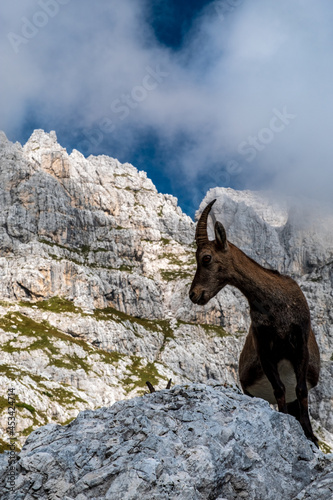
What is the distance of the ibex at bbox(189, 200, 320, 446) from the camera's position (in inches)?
355

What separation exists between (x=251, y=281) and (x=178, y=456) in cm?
451

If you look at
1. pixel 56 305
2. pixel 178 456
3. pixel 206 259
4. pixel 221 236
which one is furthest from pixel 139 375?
pixel 178 456

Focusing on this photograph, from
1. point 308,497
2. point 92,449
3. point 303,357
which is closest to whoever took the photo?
point 308,497

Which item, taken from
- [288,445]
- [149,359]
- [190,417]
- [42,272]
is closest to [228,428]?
[190,417]

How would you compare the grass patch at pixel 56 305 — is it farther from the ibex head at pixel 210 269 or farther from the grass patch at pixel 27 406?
the ibex head at pixel 210 269

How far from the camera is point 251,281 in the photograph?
9.54m

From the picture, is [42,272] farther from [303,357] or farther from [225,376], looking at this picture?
[303,357]

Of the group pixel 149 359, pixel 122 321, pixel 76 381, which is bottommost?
pixel 76 381

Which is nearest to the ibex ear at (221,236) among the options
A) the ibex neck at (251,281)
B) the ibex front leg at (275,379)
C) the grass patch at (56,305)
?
the ibex neck at (251,281)

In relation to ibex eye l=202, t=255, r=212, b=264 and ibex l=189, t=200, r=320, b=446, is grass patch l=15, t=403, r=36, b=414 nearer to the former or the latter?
ibex l=189, t=200, r=320, b=446

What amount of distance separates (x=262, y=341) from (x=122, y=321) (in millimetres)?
192608

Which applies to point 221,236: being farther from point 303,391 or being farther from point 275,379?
point 303,391

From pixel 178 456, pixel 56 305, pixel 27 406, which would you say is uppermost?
pixel 56 305

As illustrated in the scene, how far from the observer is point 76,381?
143125mm
